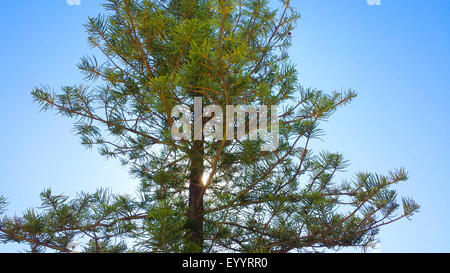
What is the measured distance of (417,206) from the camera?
1.72 m

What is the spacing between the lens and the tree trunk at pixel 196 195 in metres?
2.02

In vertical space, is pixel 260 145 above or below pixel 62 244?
above

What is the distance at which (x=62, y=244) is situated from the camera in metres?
2.04

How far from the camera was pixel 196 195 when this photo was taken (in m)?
2.26

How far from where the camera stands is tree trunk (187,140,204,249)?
2.02 metres

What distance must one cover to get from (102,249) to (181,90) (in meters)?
1.30
